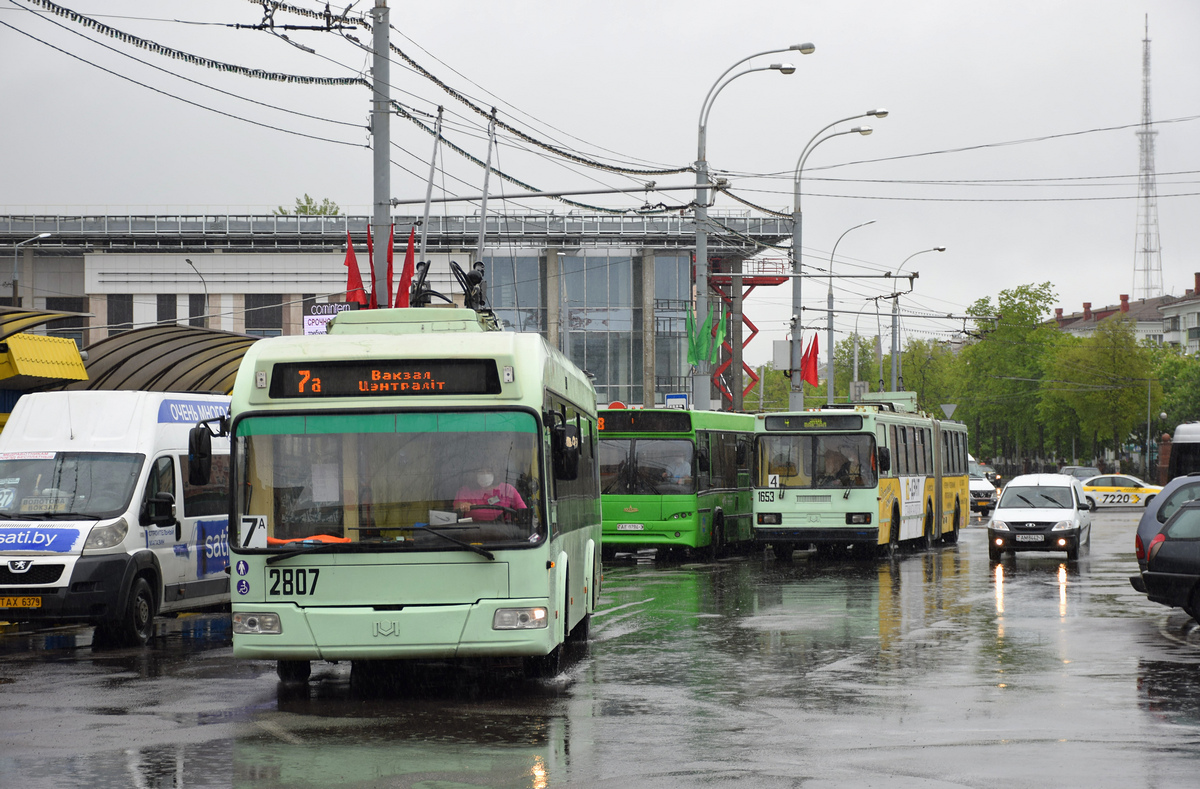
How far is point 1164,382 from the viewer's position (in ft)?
306

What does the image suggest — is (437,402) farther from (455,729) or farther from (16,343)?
(16,343)

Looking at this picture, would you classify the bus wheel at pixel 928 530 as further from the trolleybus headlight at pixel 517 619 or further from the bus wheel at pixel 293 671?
the trolleybus headlight at pixel 517 619

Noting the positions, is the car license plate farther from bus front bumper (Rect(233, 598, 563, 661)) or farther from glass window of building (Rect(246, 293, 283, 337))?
glass window of building (Rect(246, 293, 283, 337))

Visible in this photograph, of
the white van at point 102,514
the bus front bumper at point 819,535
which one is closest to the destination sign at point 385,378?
the white van at point 102,514

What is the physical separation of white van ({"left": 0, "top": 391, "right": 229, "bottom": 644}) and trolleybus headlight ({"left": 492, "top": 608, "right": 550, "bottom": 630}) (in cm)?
453

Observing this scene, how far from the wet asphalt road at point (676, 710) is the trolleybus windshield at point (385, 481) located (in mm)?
1291

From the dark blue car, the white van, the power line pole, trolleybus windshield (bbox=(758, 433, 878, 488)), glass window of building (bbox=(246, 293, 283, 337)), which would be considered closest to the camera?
the white van

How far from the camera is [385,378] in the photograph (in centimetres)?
1113

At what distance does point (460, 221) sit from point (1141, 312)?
10391cm

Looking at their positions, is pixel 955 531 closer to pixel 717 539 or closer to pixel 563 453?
pixel 717 539

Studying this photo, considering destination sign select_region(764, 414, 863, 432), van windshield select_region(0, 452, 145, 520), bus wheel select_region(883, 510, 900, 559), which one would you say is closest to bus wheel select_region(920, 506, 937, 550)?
bus wheel select_region(883, 510, 900, 559)

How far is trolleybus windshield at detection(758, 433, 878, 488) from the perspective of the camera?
27422 mm

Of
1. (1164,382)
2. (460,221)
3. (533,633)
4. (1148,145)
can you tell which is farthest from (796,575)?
(1148,145)

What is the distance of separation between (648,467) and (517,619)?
16.9 metres
